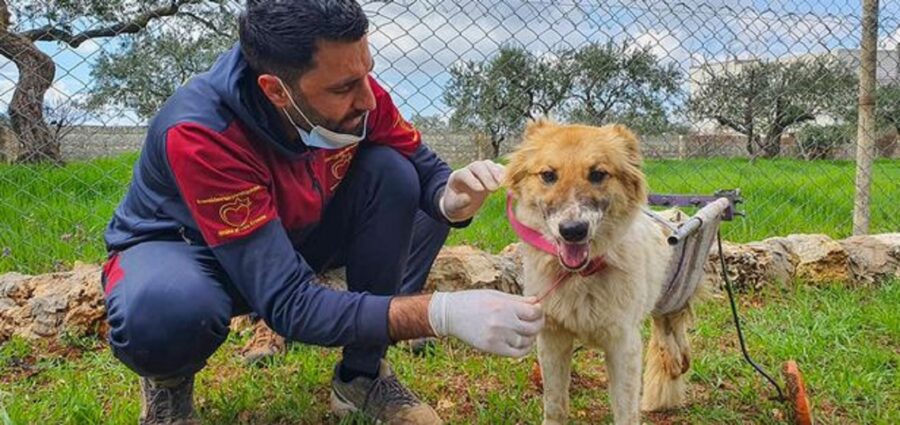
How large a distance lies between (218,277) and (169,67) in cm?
212

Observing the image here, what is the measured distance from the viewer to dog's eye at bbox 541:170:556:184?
7.37 ft

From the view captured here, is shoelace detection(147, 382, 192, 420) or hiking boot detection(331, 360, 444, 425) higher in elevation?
shoelace detection(147, 382, 192, 420)

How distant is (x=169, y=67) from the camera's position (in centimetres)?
383

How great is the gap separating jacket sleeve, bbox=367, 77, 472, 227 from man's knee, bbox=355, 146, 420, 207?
2.1 inches

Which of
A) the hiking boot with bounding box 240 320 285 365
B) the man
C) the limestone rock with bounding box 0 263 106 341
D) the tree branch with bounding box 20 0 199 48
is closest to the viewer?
the man

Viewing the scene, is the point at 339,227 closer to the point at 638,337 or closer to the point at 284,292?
the point at 284,292

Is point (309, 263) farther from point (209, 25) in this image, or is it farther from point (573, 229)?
point (209, 25)

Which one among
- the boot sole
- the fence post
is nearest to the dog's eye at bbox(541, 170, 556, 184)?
the boot sole

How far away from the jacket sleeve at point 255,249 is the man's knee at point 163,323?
123 millimetres

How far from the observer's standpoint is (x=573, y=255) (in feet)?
7.09

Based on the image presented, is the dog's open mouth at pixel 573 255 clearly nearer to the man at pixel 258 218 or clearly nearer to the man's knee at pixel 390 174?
the man at pixel 258 218

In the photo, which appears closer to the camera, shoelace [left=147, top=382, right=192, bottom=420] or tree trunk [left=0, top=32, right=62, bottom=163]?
shoelace [left=147, top=382, right=192, bottom=420]

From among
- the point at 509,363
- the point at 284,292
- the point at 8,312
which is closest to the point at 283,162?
the point at 284,292

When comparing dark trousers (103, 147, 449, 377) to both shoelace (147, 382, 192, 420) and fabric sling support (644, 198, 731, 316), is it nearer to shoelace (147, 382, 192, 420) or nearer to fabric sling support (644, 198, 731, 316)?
shoelace (147, 382, 192, 420)
